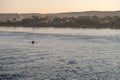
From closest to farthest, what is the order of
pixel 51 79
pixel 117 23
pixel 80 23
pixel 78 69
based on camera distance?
1. pixel 51 79
2. pixel 78 69
3. pixel 117 23
4. pixel 80 23

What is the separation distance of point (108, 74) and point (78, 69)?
3.75 meters

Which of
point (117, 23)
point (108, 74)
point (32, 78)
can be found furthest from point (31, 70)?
point (117, 23)

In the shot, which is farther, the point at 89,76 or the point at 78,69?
the point at 78,69

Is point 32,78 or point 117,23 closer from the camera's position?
point 32,78

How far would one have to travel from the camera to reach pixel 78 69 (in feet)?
107

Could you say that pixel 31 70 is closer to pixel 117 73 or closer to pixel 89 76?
pixel 89 76

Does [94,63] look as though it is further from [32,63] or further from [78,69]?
[32,63]

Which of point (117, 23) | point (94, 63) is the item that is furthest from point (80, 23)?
point (94, 63)

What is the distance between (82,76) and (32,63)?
8692 mm

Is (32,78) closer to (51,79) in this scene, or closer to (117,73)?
(51,79)

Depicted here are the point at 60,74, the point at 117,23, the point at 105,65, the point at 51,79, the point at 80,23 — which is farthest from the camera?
the point at 80,23

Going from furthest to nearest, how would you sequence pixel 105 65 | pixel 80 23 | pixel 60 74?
1. pixel 80 23
2. pixel 105 65
3. pixel 60 74

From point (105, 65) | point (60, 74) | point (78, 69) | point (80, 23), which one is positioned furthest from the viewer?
point (80, 23)

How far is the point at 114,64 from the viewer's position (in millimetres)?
35875
